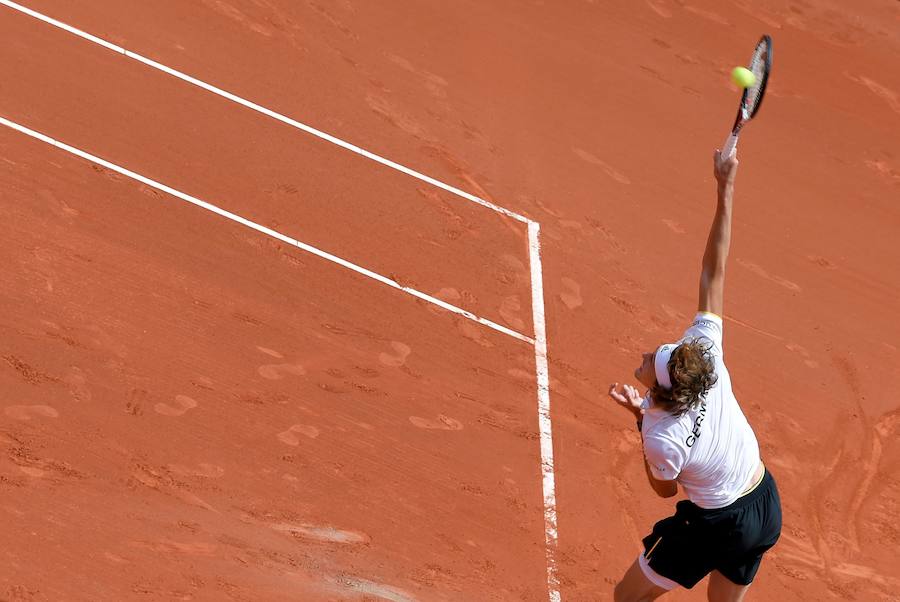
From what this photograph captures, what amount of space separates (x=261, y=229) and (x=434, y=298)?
4.78ft

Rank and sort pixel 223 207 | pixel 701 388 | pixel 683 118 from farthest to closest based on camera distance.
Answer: pixel 683 118, pixel 223 207, pixel 701 388

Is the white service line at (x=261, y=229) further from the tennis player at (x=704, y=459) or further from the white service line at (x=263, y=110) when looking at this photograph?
the tennis player at (x=704, y=459)

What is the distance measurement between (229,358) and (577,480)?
8.16 feet

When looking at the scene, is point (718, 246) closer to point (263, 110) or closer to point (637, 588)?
point (637, 588)

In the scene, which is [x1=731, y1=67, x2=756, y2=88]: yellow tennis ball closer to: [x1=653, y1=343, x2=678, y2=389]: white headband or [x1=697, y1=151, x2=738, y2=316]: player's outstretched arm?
[x1=697, y1=151, x2=738, y2=316]: player's outstretched arm

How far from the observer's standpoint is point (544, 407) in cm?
790

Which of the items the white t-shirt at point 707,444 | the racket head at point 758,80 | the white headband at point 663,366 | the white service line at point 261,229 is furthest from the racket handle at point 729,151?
the white service line at point 261,229

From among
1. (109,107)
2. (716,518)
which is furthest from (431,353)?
(109,107)

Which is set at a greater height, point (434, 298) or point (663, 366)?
point (663, 366)

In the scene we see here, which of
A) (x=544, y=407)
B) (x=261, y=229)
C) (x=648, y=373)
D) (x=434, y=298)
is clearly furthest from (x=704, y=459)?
(x=261, y=229)

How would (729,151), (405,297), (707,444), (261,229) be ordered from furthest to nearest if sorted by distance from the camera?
1. (261,229)
2. (405,297)
3. (729,151)
4. (707,444)

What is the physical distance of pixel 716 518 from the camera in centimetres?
539

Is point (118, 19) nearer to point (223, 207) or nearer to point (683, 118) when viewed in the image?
point (223, 207)

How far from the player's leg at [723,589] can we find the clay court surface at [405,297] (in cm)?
106
